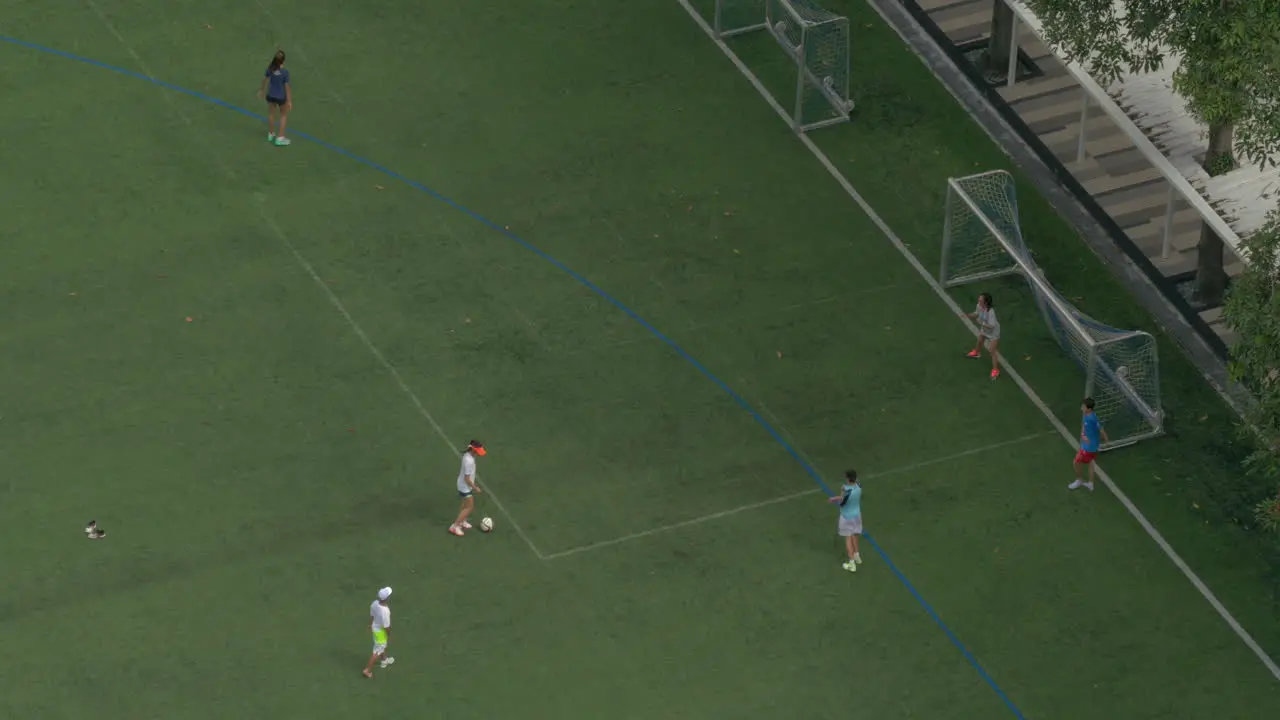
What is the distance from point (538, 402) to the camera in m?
47.4

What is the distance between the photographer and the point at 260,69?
53.1 meters

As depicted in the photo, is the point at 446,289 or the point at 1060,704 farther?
the point at 446,289

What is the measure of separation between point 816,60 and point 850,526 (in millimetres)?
10847

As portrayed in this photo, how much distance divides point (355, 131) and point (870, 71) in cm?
882

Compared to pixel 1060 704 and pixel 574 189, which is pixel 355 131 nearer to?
pixel 574 189

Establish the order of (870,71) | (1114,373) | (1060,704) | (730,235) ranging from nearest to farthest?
(1060,704), (1114,373), (730,235), (870,71)

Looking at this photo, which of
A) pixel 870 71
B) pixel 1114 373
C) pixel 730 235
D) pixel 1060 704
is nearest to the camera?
pixel 1060 704

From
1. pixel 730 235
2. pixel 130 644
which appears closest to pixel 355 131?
pixel 730 235

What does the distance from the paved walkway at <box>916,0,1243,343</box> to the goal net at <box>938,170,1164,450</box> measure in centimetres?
180

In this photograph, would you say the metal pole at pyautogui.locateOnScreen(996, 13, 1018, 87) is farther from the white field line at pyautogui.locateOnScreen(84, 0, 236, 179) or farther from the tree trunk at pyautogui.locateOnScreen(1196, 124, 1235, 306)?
the white field line at pyautogui.locateOnScreen(84, 0, 236, 179)

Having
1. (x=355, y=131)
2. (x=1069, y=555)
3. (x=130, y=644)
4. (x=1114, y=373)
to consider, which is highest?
(x=355, y=131)

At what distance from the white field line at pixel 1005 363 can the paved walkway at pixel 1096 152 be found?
1.57 meters

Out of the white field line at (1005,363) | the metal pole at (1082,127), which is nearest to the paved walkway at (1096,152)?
the metal pole at (1082,127)

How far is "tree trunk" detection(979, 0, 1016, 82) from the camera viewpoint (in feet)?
175
